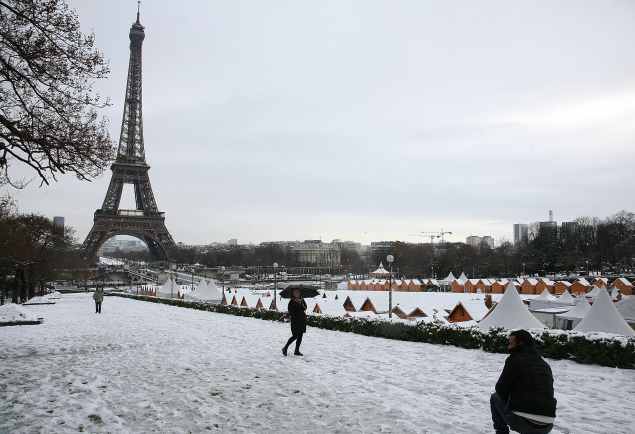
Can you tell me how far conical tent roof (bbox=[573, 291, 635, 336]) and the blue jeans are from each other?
35.5ft

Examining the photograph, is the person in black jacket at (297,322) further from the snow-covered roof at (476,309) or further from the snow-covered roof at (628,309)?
the snow-covered roof at (476,309)

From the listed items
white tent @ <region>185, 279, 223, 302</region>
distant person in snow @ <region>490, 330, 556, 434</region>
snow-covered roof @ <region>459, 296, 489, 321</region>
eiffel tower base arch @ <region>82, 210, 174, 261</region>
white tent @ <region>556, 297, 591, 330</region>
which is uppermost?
eiffel tower base arch @ <region>82, 210, 174, 261</region>

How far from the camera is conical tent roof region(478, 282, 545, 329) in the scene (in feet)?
49.6

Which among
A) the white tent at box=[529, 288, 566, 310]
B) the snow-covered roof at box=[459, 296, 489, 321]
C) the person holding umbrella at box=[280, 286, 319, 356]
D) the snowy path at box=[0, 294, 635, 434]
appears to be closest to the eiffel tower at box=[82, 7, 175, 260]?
the snow-covered roof at box=[459, 296, 489, 321]

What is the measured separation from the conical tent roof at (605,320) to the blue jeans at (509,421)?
35.5ft

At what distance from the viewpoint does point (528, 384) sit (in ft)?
14.7

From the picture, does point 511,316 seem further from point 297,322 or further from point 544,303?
point 544,303

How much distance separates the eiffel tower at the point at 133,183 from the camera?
7475cm

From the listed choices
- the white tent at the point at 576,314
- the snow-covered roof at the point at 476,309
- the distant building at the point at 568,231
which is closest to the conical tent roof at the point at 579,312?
the white tent at the point at 576,314

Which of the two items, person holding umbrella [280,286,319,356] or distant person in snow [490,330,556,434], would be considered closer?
distant person in snow [490,330,556,434]

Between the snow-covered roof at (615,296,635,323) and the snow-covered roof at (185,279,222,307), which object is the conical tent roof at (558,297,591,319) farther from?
the snow-covered roof at (185,279,222,307)

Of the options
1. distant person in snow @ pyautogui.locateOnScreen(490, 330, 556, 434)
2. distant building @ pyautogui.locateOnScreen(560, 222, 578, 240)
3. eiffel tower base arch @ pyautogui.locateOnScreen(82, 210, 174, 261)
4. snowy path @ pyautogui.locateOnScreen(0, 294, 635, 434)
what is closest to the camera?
distant person in snow @ pyautogui.locateOnScreen(490, 330, 556, 434)

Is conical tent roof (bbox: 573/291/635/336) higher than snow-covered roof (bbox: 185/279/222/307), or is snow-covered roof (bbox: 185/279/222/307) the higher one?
conical tent roof (bbox: 573/291/635/336)

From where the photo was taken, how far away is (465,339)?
12453 mm
